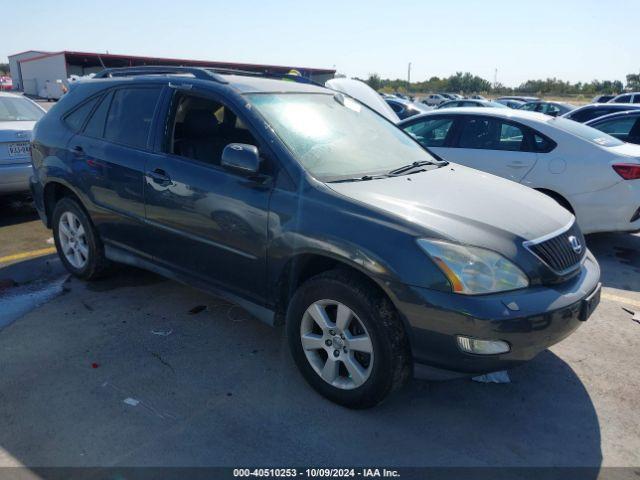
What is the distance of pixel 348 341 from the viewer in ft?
9.50

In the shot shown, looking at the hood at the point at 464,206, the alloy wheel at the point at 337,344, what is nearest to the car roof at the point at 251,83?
the hood at the point at 464,206

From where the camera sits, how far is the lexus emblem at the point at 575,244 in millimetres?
3104

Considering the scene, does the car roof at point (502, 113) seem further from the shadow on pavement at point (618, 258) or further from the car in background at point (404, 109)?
the car in background at point (404, 109)

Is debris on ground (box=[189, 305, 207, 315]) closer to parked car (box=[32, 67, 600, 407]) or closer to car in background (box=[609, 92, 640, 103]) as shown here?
parked car (box=[32, 67, 600, 407])

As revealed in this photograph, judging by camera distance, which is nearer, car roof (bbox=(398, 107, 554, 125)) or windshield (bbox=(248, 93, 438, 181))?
windshield (bbox=(248, 93, 438, 181))

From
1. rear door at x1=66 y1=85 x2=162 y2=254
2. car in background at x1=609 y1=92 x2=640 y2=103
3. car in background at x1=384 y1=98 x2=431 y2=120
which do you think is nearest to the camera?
rear door at x1=66 y1=85 x2=162 y2=254

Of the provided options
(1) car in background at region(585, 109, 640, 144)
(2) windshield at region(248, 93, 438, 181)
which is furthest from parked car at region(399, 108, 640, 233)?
(1) car in background at region(585, 109, 640, 144)

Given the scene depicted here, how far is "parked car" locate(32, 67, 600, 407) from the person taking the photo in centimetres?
264

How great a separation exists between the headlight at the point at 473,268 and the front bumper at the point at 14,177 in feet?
18.9

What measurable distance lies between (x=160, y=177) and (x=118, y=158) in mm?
554

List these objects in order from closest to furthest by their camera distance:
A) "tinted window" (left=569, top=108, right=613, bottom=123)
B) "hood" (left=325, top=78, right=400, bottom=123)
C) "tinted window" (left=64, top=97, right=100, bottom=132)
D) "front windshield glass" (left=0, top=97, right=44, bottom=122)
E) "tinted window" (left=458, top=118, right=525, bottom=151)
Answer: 1. "tinted window" (left=64, top=97, right=100, bottom=132)
2. "tinted window" (left=458, top=118, right=525, bottom=151)
3. "front windshield glass" (left=0, top=97, right=44, bottom=122)
4. "hood" (left=325, top=78, right=400, bottom=123)
5. "tinted window" (left=569, top=108, right=613, bottom=123)

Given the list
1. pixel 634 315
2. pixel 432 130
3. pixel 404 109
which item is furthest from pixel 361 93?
pixel 404 109

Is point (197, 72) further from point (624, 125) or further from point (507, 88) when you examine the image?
point (507, 88)

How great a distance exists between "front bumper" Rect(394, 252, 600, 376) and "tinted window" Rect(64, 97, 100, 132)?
10.7 feet
